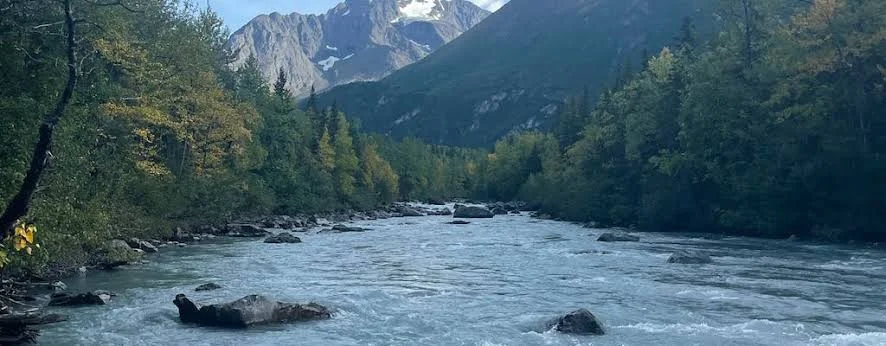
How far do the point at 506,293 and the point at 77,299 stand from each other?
45.2 ft

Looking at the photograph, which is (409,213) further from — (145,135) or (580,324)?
(580,324)

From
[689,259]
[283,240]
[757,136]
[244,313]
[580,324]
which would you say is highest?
[757,136]

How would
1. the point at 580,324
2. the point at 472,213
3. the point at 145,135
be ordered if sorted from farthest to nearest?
1. the point at 472,213
2. the point at 145,135
3. the point at 580,324

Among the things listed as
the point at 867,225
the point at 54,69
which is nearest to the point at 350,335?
the point at 54,69

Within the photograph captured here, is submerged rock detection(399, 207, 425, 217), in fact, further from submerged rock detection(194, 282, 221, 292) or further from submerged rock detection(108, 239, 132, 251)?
submerged rock detection(194, 282, 221, 292)

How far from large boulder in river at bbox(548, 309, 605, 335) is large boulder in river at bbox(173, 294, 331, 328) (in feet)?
22.2

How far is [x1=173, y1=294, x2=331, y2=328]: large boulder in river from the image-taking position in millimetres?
20047

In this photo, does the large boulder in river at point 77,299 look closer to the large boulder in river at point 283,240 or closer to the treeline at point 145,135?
the treeline at point 145,135

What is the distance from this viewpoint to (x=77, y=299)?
880 inches

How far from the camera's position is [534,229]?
198 feet

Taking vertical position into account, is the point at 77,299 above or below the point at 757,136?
below

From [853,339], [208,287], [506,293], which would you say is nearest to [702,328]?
[853,339]

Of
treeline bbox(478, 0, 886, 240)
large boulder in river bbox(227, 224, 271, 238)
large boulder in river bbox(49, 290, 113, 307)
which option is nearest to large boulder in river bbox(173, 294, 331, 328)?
large boulder in river bbox(49, 290, 113, 307)

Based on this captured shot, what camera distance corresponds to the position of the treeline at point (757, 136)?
4362 cm
